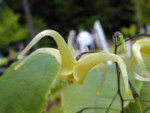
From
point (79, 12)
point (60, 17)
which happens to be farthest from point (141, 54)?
point (60, 17)

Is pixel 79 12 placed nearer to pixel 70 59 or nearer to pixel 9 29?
pixel 9 29

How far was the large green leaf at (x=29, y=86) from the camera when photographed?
0.33 m

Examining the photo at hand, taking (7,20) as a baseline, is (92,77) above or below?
above

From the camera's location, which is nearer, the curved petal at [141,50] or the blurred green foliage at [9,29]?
the curved petal at [141,50]

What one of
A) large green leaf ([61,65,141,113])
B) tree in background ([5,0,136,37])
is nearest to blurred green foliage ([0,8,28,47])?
tree in background ([5,0,136,37])

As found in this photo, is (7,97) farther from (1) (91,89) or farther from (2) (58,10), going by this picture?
(2) (58,10)

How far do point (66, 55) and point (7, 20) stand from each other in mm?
13215

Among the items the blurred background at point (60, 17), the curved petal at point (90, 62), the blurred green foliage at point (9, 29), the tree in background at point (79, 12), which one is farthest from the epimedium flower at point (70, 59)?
the blurred green foliage at point (9, 29)

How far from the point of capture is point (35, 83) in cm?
34

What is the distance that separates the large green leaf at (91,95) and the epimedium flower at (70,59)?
0.17ft

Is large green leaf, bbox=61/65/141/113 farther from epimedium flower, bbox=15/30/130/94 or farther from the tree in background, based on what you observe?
the tree in background

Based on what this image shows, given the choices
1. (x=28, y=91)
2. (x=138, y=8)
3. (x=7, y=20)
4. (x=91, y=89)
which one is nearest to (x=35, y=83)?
(x=28, y=91)

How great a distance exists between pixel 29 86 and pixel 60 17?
1524cm

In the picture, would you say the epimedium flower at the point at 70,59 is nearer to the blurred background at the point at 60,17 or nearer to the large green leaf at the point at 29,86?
the large green leaf at the point at 29,86
